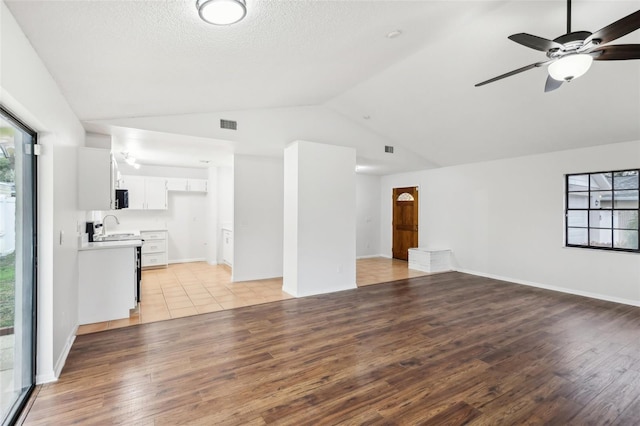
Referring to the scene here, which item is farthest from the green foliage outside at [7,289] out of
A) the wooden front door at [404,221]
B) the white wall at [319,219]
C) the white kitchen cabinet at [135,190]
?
the wooden front door at [404,221]

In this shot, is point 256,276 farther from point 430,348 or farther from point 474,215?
point 474,215

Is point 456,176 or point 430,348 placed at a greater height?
point 456,176

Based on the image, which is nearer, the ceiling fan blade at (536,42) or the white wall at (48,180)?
the white wall at (48,180)

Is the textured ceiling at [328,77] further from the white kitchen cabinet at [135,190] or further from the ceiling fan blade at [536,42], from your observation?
the white kitchen cabinet at [135,190]

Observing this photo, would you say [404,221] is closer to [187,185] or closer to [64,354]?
[187,185]

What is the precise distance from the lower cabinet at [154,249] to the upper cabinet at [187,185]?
120 centimetres

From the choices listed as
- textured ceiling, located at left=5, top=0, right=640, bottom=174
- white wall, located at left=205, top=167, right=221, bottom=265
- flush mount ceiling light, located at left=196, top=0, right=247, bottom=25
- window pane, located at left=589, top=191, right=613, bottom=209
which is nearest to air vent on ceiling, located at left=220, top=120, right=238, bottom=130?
textured ceiling, located at left=5, top=0, right=640, bottom=174

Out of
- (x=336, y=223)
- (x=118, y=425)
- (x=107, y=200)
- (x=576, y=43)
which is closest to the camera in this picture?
(x=118, y=425)

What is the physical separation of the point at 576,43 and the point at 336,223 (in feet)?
12.7

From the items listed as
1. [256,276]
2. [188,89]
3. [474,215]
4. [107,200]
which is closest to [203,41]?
[188,89]

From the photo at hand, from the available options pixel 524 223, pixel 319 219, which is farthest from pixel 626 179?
A: pixel 319 219

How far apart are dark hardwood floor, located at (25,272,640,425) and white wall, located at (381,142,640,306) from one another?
94 centimetres

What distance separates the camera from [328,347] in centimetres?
319

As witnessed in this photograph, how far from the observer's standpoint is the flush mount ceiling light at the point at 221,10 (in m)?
1.60
